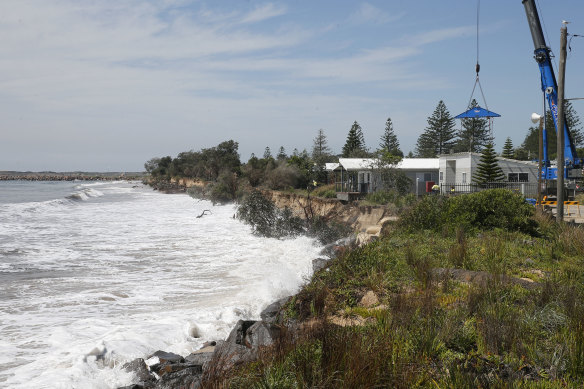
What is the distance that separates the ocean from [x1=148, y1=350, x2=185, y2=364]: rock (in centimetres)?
41

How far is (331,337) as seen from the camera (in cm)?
494

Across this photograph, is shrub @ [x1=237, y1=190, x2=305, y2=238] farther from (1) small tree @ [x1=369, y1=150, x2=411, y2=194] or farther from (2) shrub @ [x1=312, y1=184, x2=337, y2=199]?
(1) small tree @ [x1=369, y1=150, x2=411, y2=194]

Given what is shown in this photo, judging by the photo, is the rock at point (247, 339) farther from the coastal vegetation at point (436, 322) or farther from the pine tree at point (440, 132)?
the pine tree at point (440, 132)

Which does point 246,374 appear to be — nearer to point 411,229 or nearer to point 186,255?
point 411,229

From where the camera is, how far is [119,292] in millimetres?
11609

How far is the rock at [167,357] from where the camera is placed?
6711mm

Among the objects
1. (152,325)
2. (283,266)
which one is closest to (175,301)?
(152,325)

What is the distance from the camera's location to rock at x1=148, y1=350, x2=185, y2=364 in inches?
264

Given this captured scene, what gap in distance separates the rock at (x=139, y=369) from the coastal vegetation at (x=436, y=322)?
82.0 inches

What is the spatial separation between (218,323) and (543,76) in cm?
2027

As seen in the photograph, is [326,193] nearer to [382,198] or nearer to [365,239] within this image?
[382,198]

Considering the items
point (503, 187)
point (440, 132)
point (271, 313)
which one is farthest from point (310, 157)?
point (271, 313)

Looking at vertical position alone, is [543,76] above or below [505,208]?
above

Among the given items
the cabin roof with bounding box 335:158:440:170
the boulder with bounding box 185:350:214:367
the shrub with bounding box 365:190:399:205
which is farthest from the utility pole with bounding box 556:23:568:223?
the cabin roof with bounding box 335:158:440:170
